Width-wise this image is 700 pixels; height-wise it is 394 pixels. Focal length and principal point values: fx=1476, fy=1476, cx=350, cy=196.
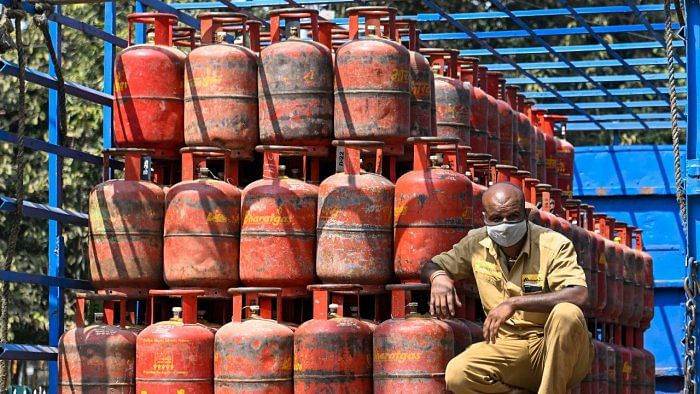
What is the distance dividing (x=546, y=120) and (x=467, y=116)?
3406 mm

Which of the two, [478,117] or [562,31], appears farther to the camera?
[562,31]

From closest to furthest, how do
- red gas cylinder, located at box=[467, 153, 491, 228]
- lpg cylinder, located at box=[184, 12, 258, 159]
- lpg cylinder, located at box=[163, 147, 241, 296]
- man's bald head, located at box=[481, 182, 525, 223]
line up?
man's bald head, located at box=[481, 182, 525, 223] < lpg cylinder, located at box=[163, 147, 241, 296] < lpg cylinder, located at box=[184, 12, 258, 159] < red gas cylinder, located at box=[467, 153, 491, 228]

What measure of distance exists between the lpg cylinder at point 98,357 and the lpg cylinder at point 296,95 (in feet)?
4.38

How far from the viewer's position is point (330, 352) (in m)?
7.84

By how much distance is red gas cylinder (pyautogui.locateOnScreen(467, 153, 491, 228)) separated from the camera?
8781 mm

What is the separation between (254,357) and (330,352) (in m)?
0.41

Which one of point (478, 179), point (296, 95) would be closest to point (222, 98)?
point (296, 95)

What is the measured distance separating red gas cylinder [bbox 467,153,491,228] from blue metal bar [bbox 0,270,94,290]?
2.38 m

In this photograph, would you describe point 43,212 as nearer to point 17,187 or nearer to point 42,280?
point 42,280

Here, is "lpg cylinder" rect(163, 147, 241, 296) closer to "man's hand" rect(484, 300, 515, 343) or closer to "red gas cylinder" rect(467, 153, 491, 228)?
"red gas cylinder" rect(467, 153, 491, 228)

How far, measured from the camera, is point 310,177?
8.84 m

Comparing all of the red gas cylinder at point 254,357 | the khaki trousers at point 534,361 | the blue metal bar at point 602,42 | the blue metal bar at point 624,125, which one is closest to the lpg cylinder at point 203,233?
the red gas cylinder at point 254,357

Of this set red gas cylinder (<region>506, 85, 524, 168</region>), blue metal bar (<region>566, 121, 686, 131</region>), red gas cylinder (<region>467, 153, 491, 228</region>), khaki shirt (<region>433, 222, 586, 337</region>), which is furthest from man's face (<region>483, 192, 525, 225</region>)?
blue metal bar (<region>566, 121, 686, 131</region>)

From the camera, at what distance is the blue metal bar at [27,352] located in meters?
8.21
